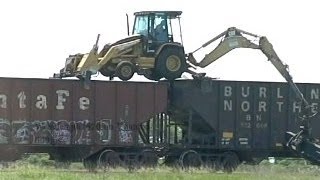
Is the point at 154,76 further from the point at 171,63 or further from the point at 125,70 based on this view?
the point at 125,70

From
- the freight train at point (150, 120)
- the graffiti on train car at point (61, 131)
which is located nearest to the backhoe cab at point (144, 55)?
the freight train at point (150, 120)

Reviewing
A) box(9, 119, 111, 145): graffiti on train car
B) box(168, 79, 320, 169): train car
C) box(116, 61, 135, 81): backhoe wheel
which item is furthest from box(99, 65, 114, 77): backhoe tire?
box(168, 79, 320, 169): train car

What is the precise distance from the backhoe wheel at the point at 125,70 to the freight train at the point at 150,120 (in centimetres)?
60

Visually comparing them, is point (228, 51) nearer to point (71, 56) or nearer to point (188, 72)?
point (188, 72)

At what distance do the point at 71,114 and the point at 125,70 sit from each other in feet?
8.76

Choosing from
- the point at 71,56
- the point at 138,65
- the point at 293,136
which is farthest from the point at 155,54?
the point at 293,136

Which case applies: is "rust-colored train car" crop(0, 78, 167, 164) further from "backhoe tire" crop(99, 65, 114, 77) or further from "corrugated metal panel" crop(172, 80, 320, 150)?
"corrugated metal panel" crop(172, 80, 320, 150)

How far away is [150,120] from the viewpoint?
34.5m

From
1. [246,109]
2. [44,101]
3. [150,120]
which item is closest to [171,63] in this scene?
[150,120]

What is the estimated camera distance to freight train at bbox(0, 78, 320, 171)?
3291 centimetres

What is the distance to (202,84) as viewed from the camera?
3512cm

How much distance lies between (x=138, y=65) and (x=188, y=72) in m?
1.99

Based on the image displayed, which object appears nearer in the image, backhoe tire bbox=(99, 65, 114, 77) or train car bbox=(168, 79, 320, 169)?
backhoe tire bbox=(99, 65, 114, 77)

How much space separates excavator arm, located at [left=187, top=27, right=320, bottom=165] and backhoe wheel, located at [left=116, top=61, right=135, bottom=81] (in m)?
2.51
